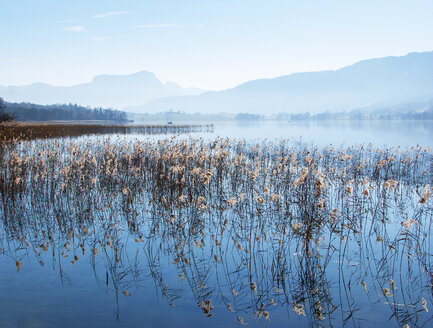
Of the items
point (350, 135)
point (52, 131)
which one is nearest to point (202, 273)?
point (52, 131)

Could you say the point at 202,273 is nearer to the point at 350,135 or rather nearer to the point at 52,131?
the point at 52,131

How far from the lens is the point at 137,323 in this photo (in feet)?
18.7

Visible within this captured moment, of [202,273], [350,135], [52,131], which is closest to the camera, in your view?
[202,273]

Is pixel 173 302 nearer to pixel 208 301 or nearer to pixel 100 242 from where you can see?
pixel 208 301

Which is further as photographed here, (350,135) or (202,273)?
(350,135)

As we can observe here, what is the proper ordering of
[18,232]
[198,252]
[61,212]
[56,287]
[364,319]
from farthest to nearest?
[61,212] < [18,232] < [198,252] < [56,287] < [364,319]

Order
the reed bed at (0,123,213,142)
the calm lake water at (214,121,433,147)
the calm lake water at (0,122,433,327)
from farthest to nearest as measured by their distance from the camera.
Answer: the calm lake water at (214,121,433,147) → the reed bed at (0,123,213,142) → the calm lake water at (0,122,433,327)

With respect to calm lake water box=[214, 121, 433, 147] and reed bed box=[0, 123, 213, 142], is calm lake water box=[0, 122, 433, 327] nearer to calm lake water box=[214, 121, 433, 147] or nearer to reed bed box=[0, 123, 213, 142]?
reed bed box=[0, 123, 213, 142]

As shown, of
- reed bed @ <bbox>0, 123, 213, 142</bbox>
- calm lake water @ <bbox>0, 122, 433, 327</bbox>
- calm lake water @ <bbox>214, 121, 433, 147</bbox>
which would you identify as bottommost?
calm lake water @ <bbox>0, 122, 433, 327</bbox>

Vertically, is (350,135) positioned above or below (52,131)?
below

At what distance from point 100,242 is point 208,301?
12.1ft

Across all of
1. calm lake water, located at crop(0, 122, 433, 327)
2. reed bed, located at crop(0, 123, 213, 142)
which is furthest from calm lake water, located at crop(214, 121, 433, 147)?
calm lake water, located at crop(0, 122, 433, 327)

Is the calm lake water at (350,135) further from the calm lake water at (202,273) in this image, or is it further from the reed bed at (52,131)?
the calm lake water at (202,273)

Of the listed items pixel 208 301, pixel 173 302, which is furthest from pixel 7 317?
pixel 208 301
